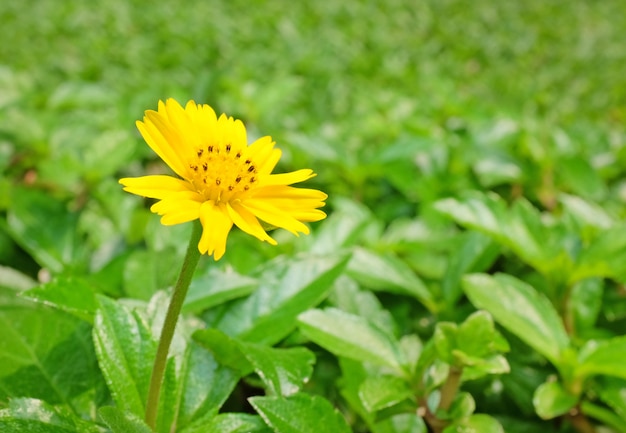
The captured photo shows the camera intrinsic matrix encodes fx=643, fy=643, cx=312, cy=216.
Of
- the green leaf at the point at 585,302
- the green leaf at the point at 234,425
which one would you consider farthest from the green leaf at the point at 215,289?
the green leaf at the point at 585,302

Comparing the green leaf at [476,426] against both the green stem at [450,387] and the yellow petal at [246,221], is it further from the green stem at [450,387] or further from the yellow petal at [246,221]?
the yellow petal at [246,221]

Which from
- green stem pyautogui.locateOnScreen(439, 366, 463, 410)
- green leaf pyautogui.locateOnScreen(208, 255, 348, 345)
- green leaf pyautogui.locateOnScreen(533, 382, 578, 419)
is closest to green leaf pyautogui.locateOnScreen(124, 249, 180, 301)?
green leaf pyautogui.locateOnScreen(208, 255, 348, 345)

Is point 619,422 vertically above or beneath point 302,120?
beneath

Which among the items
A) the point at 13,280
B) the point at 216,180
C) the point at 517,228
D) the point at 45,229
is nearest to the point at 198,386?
the point at 216,180

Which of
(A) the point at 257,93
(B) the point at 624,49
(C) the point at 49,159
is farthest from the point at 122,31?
(B) the point at 624,49

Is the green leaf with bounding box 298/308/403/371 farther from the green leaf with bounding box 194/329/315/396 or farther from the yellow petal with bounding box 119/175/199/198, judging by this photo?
the yellow petal with bounding box 119/175/199/198

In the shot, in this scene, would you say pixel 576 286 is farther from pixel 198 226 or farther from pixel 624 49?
pixel 624 49
